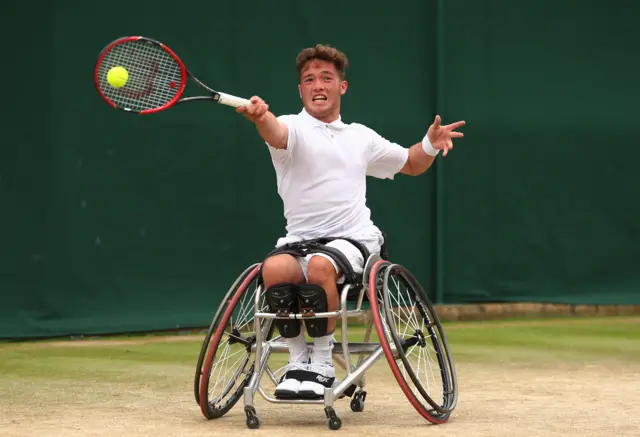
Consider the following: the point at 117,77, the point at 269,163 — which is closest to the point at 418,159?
the point at 117,77

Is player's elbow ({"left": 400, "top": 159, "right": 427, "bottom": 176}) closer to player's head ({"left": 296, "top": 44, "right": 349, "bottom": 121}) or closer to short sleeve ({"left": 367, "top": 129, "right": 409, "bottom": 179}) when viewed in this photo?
short sleeve ({"left": 367, "top": 129, "right": 409, "bottom": 179})

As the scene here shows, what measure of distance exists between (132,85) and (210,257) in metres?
2.76

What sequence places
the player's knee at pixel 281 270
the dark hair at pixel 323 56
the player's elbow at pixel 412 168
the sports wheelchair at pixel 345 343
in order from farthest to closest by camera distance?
1. the player's elbow at pixel 412 168
2. the dark hair at pixel 323 56
3. the player's knee at pixel 281 270
4. the sports wheelchair at pixel 345 343

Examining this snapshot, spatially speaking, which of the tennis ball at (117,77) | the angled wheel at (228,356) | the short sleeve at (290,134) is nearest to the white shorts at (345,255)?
the angled wheel at (228,356)

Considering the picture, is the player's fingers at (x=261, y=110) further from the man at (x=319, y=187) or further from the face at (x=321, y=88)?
the face at (x=321, y=88)

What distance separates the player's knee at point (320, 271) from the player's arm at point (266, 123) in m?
0.38

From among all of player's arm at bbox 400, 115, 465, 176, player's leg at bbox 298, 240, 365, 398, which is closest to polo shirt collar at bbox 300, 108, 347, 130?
player's arm at bbox 400, 115, 465, 176

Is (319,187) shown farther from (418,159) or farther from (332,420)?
(332,420)

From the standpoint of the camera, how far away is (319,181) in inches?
154

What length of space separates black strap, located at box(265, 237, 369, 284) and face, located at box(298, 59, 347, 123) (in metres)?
0.43

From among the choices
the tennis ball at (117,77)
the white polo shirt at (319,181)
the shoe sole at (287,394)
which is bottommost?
the shoe sole at (287,394)

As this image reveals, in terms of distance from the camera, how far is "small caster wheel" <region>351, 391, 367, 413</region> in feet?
13.1

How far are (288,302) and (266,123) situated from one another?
535mm

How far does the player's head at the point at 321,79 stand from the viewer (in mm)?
3992
